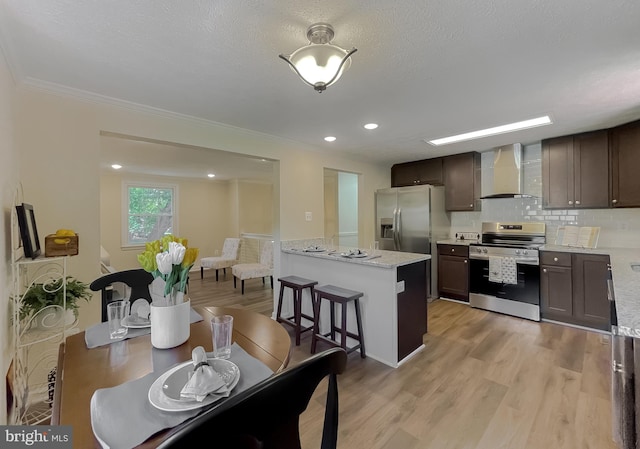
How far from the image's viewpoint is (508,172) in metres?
4.01

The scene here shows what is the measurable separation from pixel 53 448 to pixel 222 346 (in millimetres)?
501

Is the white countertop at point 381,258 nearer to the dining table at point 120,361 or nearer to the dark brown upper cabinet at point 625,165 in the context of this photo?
the dining table at point 120,361

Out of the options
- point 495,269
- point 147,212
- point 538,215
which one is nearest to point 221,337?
point 495,269

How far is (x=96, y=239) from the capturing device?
2.31 m

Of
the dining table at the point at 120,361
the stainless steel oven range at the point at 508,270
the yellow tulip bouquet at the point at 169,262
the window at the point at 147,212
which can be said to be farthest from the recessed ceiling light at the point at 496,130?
the window at the point at 147,212

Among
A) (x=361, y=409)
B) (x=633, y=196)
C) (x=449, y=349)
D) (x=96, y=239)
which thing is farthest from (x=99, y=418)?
(x=633, y=196)

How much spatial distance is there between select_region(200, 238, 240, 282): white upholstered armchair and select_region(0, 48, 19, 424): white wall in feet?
13.8

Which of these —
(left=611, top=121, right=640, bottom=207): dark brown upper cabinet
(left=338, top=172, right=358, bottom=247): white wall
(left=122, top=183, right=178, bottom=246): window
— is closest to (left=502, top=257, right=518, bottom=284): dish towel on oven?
(left=611, top=121, right=640, bottom=207): dark brown upper cabinet

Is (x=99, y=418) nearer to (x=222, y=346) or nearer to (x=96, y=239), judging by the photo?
(x=222, y=346)

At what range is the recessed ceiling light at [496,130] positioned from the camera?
3.04 metres

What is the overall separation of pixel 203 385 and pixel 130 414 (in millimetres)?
188

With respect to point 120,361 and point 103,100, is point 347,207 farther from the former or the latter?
point 120,361

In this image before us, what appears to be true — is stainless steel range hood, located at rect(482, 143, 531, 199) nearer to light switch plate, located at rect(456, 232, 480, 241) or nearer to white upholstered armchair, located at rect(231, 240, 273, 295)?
light switch plate, located at rect(456, 232, 480, 241)

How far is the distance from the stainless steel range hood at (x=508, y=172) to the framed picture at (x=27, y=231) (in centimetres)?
502
